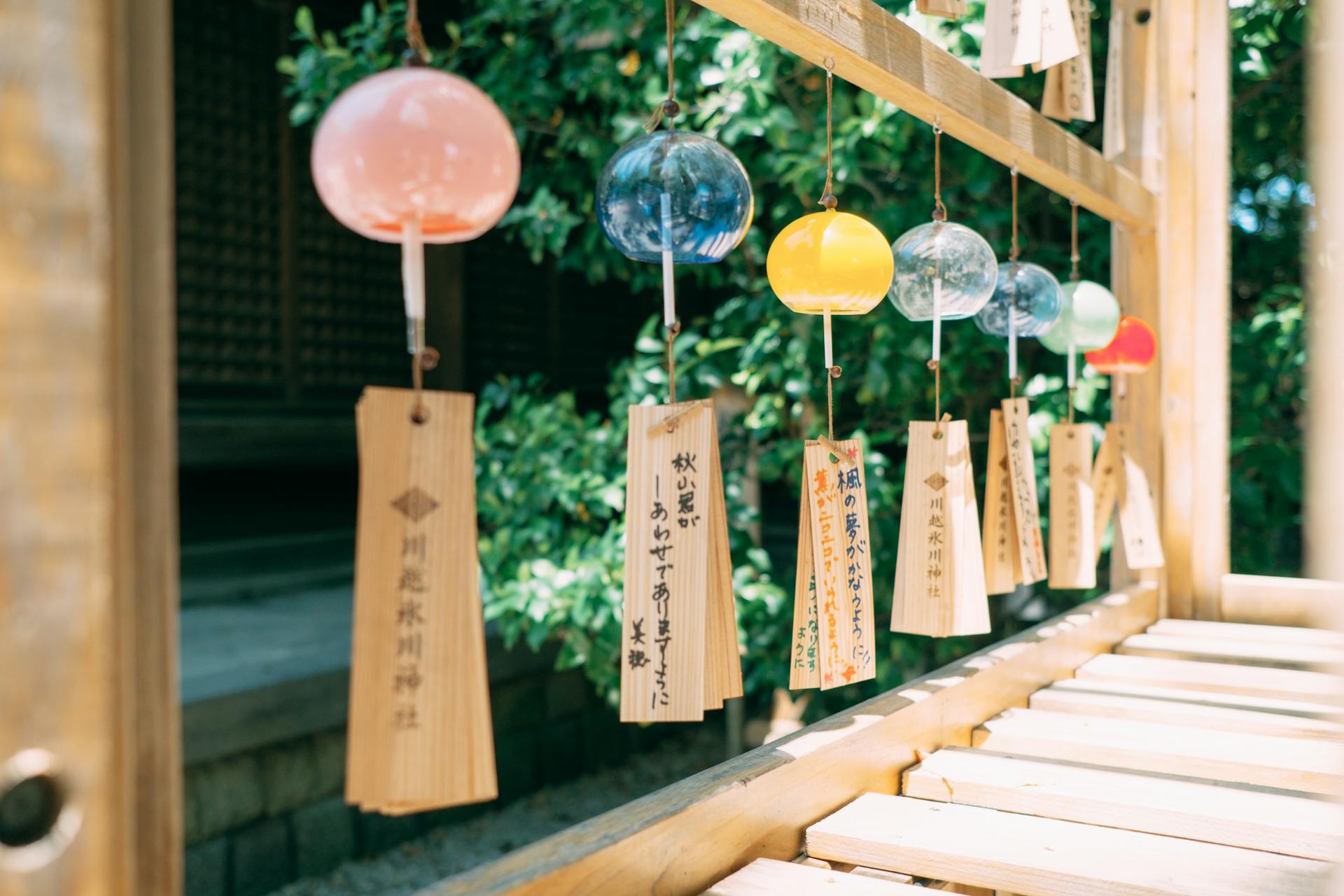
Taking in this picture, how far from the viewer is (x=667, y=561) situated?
44.8 inches

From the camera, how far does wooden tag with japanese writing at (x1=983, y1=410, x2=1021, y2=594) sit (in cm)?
193

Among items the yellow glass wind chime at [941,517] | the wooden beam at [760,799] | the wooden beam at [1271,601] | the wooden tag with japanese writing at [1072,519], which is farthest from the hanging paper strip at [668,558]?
the wooden beam at [1271,601]

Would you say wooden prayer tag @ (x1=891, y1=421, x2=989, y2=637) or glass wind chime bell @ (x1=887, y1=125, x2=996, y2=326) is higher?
glass wind chime bell @ (x1=887, y1=125, x2=996, y2=326)

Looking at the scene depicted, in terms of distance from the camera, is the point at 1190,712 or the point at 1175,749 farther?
the point at 1190,712

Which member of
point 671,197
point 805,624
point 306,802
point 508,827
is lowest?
point 508,827

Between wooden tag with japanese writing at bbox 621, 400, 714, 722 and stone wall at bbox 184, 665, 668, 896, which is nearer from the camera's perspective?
wooden tag with japanese writing at bbox 621, 400, 714, 722

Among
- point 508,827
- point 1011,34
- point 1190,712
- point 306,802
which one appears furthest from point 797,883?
point 508,827

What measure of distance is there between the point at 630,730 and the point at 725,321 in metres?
2.38

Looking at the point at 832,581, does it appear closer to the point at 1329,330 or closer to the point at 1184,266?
the point at 1329,330

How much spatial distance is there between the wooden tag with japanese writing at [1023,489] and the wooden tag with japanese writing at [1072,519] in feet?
0.83

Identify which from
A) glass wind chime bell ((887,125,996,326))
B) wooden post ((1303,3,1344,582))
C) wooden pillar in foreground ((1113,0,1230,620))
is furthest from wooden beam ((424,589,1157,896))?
wooden pillar in foreground ((1113,0,1230,620))

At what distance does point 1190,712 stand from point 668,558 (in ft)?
4.05

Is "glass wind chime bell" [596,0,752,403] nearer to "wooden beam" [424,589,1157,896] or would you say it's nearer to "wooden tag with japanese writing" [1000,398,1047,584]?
"wooden beam" [424,589,1157,896]

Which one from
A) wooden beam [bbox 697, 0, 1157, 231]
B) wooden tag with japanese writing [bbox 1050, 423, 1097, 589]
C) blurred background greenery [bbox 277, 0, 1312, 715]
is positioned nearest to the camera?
wooden beam [bbox 697, 0, 1157, 231]
